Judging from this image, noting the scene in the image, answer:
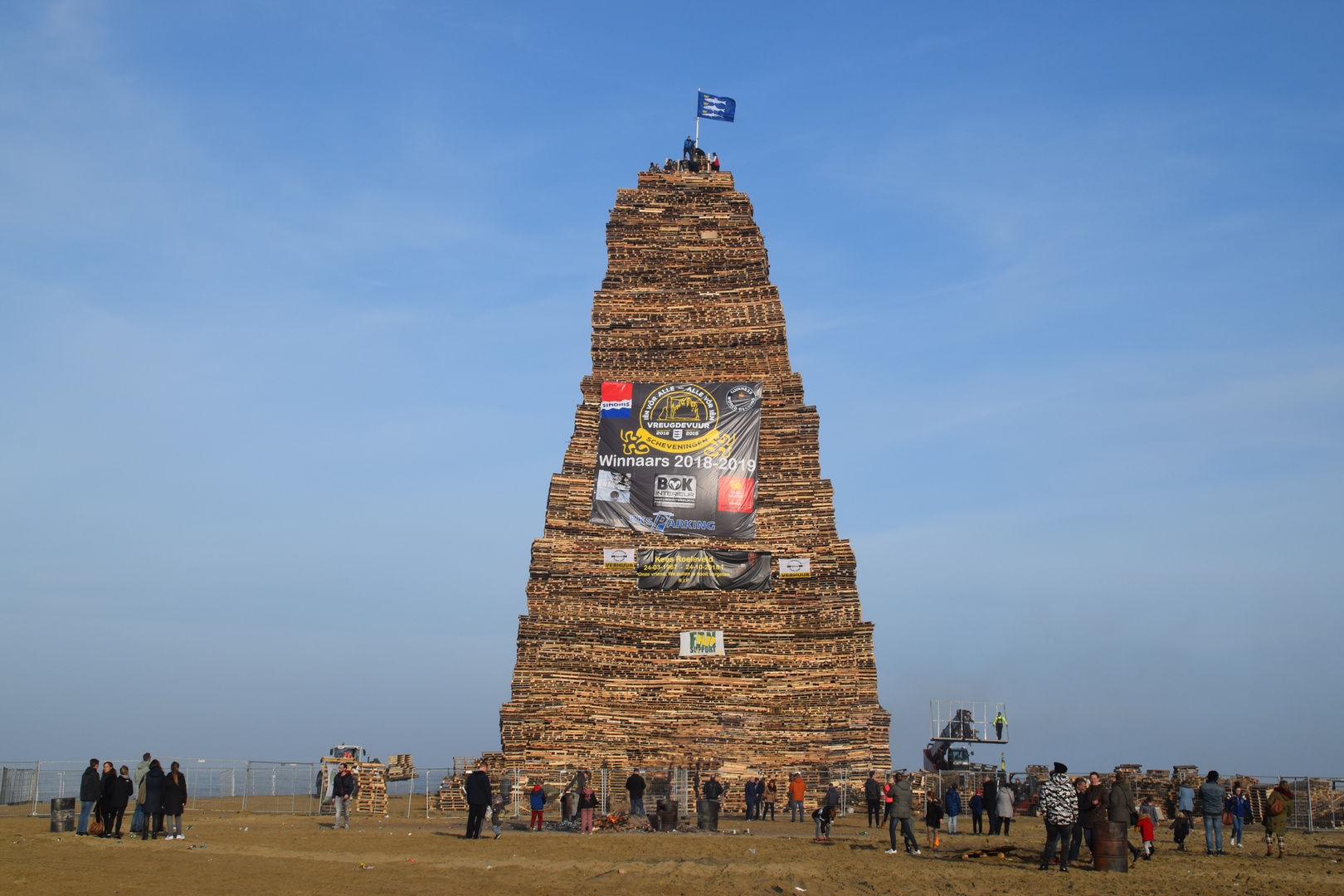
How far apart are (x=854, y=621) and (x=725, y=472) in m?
6.39

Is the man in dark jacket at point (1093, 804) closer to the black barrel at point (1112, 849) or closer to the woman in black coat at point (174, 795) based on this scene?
the black barrel at point (1112, 849)

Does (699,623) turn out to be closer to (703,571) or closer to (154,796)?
(703,571)

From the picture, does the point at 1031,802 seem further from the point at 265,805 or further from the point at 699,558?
the point at 265,805

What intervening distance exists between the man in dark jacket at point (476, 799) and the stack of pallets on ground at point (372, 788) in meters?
10.0

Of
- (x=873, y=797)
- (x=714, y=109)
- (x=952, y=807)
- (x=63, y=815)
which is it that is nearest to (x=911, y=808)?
(x=952, y=807)

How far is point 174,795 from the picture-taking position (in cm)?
2259

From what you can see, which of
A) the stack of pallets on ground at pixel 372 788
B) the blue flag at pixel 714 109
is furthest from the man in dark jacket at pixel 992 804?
the blue flag at pixel 714 109

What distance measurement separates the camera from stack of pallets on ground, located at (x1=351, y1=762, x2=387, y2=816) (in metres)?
32.5

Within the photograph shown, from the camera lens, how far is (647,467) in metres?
38.8

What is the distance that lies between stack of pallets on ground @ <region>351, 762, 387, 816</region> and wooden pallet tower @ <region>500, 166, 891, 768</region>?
3732 millimetres

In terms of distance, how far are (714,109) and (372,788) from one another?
28.7 m

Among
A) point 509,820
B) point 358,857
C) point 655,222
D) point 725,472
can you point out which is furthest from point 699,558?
point 358,857

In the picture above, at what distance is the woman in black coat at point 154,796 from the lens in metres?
22.4

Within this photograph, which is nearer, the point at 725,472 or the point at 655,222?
the point at 725,472
